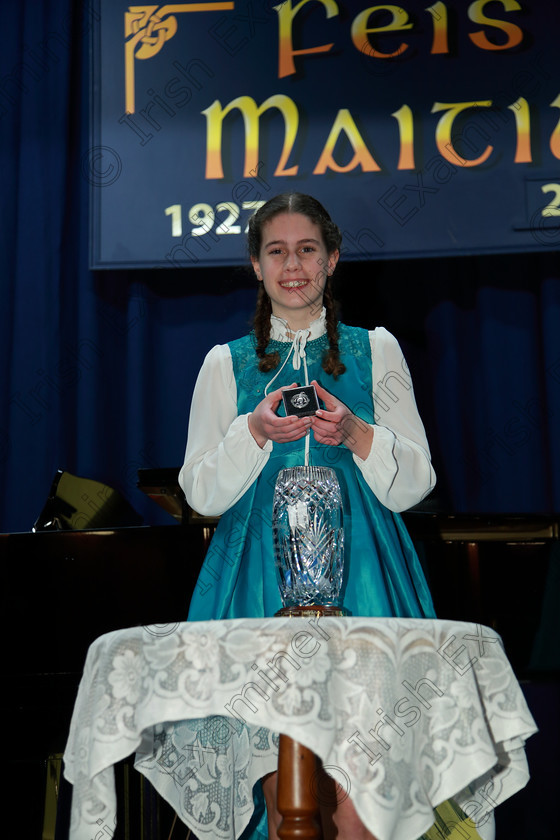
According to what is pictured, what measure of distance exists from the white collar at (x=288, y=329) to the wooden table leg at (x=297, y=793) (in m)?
0.95

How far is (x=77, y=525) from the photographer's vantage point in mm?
2881

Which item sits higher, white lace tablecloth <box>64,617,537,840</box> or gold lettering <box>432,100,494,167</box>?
gold lettering <box>432,100,494,167</box>

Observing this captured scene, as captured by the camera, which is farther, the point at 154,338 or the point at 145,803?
the point at 154,338

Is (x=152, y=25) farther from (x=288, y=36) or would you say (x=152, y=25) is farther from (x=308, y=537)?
(x=308, y=537)

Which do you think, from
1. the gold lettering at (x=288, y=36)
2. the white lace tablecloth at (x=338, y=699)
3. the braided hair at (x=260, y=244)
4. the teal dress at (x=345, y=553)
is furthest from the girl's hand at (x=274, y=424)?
the gold lettering at (x=288, y=36)

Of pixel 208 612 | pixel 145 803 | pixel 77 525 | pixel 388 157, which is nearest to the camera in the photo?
pixel 208 612

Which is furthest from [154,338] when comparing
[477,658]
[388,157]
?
[477,658]

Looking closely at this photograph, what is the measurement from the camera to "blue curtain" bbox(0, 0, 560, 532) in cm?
360

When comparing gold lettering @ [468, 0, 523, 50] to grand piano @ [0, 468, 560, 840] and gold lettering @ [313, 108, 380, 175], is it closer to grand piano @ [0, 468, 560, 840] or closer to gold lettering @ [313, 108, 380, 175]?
gold lettering @ [313, 108, 380, 175]

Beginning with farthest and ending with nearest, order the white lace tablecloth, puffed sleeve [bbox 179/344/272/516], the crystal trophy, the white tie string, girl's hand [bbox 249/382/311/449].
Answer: the white tie string, puffed sleeve [bbox 179/344/272/516], girl's hand [bbox 249/382/311/449], the crystal trophy, the white lace tablecloth

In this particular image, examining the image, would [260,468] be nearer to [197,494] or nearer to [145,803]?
[197,494]

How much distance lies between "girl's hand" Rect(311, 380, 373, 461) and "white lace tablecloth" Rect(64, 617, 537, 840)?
1.59 ft

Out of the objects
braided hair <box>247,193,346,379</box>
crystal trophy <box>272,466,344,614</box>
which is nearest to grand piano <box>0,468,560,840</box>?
braided hair <box>247,193,346,379</box>

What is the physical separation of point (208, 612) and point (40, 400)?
85.2 inches
